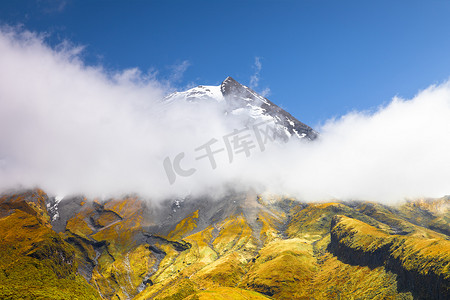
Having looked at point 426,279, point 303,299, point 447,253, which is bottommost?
point 303,299

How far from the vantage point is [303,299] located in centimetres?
19762

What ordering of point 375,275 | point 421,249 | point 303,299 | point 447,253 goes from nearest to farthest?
1. point 447,253
2. point 421,249
3. point 375,275
4. point 303,299

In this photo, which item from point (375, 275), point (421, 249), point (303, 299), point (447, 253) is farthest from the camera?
point (303, 299)

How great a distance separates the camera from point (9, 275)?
158625mm

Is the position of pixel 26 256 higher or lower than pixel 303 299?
higher

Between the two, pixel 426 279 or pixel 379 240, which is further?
pixel 379 240

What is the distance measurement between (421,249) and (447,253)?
21.6 meters

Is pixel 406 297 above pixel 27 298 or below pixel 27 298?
below

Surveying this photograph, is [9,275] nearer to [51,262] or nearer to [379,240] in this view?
[51,262]

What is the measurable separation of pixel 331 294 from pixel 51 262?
621ft

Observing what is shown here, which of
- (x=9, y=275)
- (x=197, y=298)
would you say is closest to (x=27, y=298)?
(x=9, y=275)

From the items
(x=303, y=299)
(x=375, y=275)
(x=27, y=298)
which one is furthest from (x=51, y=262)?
(x=375, y=275)

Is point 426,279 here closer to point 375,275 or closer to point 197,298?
point 375,275

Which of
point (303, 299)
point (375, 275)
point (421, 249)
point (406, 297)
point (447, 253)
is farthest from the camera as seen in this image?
point (303, 299)
